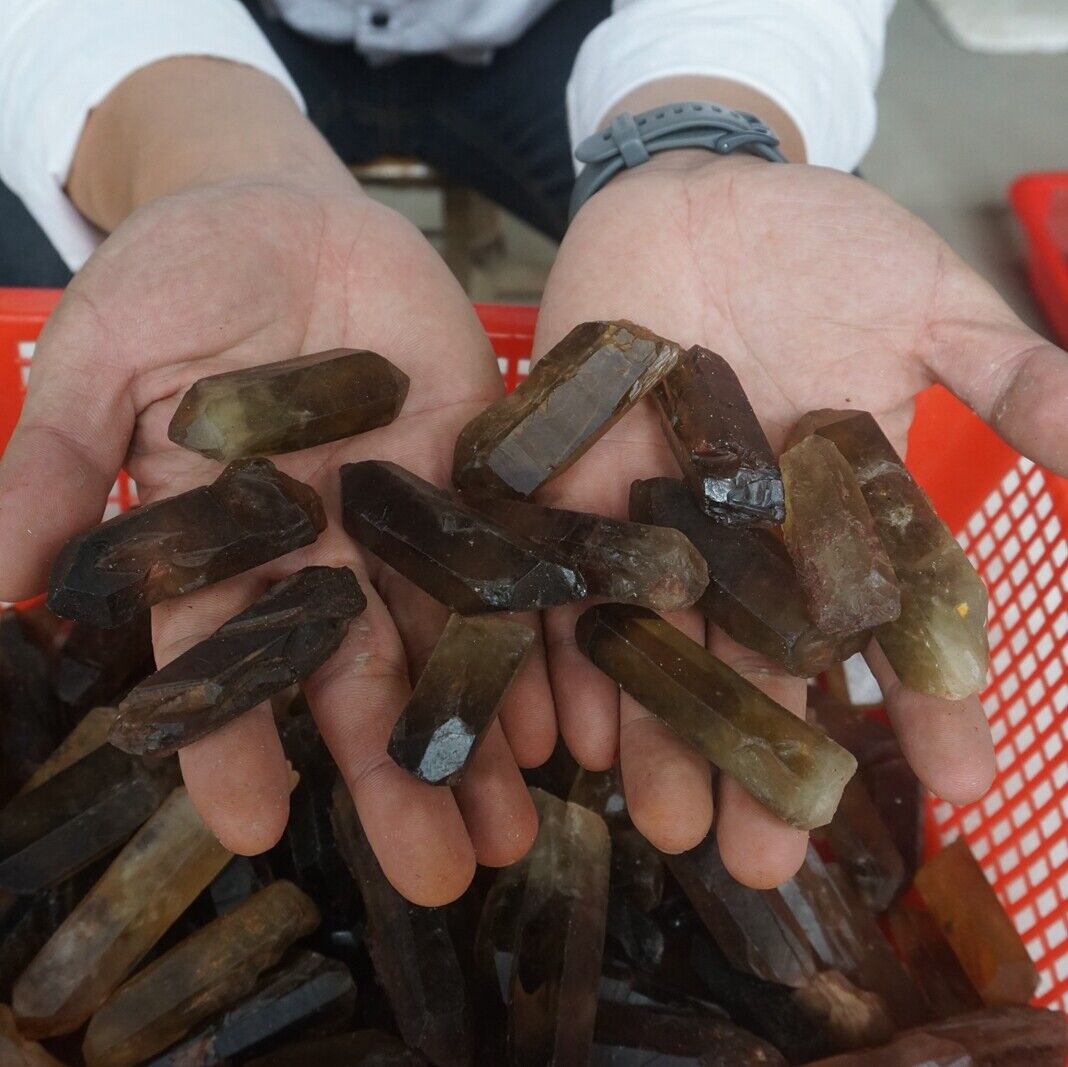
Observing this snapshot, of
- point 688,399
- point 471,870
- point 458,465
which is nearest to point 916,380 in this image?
point 688,399

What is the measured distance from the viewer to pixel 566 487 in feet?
4.05

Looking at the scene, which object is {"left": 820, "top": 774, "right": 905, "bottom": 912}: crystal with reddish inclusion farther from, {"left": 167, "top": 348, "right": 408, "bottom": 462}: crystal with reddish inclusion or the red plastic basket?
{"left": 167, "top": 348, "right": 408, "bottom": 462}: crystal with reddish inclusion

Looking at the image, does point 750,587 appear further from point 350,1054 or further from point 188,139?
point 188,139

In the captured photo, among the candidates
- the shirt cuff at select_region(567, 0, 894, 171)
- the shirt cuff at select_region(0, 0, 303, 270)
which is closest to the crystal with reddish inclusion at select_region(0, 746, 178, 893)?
the shirt cuff at select_region(0, 0, 303, 270)

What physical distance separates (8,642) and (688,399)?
98cm

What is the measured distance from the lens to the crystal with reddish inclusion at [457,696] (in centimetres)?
87

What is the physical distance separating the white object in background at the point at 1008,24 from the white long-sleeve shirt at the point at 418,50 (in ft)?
5.28

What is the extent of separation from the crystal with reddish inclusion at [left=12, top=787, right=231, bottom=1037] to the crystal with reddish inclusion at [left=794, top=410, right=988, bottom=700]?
0.80 metres

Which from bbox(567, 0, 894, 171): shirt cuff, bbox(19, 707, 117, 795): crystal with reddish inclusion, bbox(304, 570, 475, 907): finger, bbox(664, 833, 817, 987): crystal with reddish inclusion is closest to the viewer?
bbox(304, 570, 475, 907): finger

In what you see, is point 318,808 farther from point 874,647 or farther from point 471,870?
point 874,647

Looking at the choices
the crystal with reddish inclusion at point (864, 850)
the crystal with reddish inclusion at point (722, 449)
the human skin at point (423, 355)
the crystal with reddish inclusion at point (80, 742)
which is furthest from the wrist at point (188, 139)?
the crystal with reddish inclusion at point (864, 850)

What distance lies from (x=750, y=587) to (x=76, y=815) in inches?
32.0

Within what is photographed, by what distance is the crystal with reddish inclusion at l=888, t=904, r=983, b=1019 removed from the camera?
126 cm

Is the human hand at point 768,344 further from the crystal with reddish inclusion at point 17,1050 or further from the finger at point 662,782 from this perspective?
the crystal with reddish inclusion at point 17,1050
